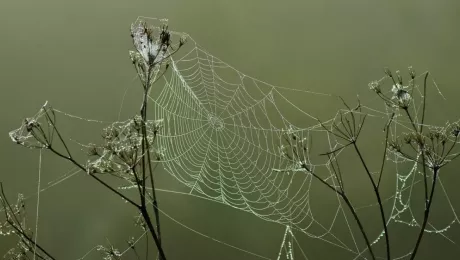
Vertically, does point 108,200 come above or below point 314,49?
below

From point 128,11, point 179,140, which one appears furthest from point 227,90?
point 128,11

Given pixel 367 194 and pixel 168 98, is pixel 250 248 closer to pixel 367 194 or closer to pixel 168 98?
pixel 367 194

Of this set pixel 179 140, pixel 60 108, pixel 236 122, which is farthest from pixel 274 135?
pixel 60 108

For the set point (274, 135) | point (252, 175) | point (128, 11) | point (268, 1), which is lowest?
point (252, 175)

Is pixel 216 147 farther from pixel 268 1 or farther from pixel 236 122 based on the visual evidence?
pixel 268 1

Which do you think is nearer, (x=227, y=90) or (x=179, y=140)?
(x=179, y=140)

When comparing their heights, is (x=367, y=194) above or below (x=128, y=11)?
below
